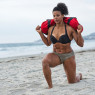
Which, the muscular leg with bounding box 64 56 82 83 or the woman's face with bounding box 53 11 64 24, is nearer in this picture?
the woman's face with bounding box 53 11 64 24

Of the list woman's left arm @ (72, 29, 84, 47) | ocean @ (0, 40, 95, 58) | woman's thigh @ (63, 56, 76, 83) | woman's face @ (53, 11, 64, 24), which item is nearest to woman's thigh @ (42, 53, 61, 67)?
woman's thigh @ (63, 56, 76, 83)

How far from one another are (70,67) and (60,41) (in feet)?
1.85

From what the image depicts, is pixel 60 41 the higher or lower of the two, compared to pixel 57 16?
lower

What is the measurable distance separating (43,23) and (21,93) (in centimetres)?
135

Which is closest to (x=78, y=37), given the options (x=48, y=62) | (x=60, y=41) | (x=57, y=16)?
(x=60, y=41)

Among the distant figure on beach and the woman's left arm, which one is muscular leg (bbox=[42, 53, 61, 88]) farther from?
the woman's left arm

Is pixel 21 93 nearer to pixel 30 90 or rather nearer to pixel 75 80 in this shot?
pixel 30 90

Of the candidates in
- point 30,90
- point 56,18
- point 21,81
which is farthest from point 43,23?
point 21,81

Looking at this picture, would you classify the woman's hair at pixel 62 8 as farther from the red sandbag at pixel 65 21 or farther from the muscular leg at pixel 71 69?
the muscular leg at pixel 71 69

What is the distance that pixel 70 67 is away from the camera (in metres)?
4.30

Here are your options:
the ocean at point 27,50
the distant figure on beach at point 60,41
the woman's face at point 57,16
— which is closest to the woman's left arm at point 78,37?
the distant figure on beach at point 60,41

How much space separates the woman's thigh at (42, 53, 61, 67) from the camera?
3.91 m

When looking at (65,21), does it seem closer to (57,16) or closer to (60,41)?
(57,16)

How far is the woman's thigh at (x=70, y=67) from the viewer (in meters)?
4.24
